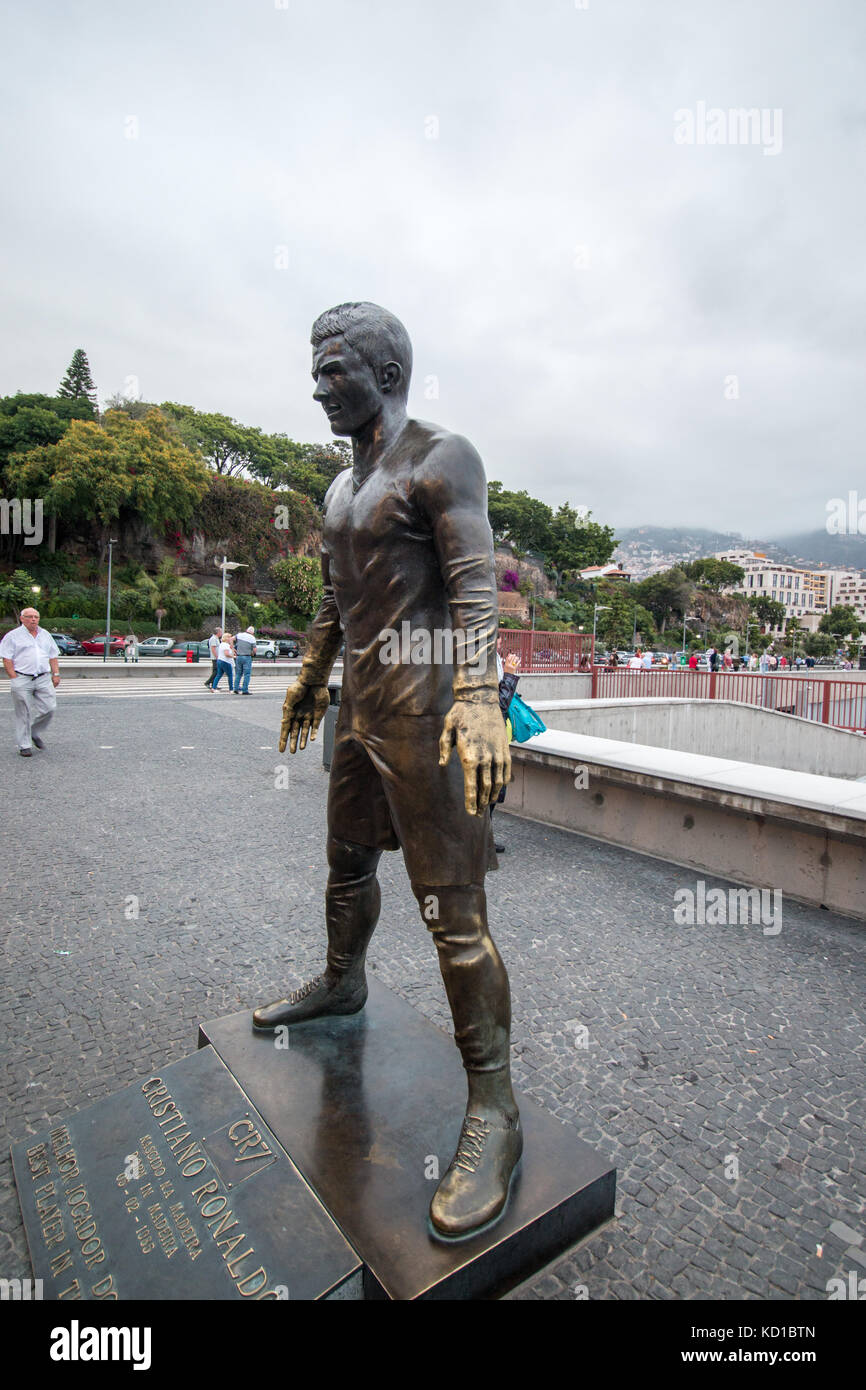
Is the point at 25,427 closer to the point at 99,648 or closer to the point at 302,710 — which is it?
the point at 99,648

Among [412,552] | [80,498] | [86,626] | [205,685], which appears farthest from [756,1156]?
[80,498]

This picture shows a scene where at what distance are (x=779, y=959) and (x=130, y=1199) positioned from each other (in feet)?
10.8

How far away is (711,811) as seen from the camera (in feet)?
17.1

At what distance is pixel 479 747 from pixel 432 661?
0.35m

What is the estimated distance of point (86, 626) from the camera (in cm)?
3941

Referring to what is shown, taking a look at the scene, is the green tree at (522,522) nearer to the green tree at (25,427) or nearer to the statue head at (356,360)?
the green tree at (25,427)

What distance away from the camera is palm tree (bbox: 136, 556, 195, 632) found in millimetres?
43438

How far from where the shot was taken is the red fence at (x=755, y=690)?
1302 centimetres

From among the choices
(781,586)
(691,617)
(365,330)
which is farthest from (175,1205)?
(781,586)

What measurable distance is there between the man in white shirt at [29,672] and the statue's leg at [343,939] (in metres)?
7.34

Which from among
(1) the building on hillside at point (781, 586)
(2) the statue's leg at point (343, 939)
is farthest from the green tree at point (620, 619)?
(1) the building on hillside at point (781, 586)

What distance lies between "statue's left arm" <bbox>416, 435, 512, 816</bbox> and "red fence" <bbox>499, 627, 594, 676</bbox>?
12649 millimetres

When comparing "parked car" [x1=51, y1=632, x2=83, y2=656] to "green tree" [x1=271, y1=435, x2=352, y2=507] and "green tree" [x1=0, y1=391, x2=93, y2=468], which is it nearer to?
"green tree" [x1=0, y1=391, x2=93, y2=468]

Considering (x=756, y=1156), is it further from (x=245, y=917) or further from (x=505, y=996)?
(x=245, y=917)
